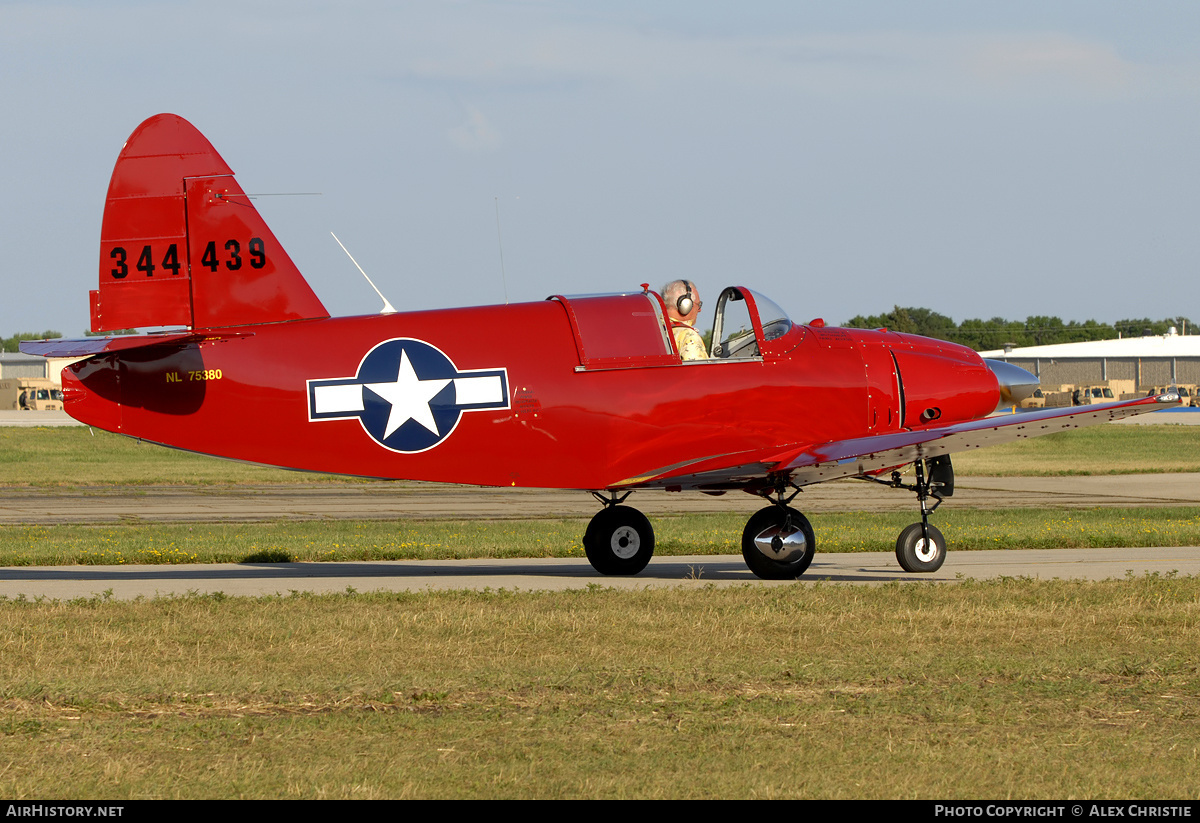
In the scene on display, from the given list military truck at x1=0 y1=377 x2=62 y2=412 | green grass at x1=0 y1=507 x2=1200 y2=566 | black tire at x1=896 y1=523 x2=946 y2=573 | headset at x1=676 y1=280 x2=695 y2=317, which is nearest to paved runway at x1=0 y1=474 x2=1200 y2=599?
black tire at x1=896 y1=523 x2=946 y2=573

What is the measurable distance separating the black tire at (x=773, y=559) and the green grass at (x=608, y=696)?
162 cm

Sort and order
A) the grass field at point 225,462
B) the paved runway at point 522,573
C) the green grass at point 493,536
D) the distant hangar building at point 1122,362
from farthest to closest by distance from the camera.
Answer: the distant hangar building at point 1122,362 → the grass field at point 225,462 → the green grass at point 493,536 → the paved runway at point 522,573

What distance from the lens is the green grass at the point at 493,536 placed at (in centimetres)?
1778

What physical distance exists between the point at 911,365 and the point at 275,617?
8477 mm

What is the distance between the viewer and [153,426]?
13016mm

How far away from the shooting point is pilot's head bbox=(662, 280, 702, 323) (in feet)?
47.8

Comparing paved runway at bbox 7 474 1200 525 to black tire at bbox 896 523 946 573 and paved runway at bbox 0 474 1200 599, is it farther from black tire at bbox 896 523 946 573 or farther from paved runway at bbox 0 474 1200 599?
black tire at bbox 896 523 946 573

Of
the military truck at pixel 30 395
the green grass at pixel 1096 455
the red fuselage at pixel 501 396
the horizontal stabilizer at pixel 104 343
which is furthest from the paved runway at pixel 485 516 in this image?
the military truck at pixel 30 395

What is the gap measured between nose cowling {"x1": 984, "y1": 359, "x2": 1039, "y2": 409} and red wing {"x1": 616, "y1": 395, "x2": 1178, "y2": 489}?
2.23 meters

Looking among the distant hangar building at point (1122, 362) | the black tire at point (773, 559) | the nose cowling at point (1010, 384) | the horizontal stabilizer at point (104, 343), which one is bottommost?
the black tire at point (773, 559)

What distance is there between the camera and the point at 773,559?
1402 cm

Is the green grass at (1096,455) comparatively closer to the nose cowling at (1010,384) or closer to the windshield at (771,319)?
the nose cowling at (1010,384)

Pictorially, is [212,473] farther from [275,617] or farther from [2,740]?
[2,740]

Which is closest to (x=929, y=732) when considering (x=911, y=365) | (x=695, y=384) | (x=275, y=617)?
(x=275, y=617)
